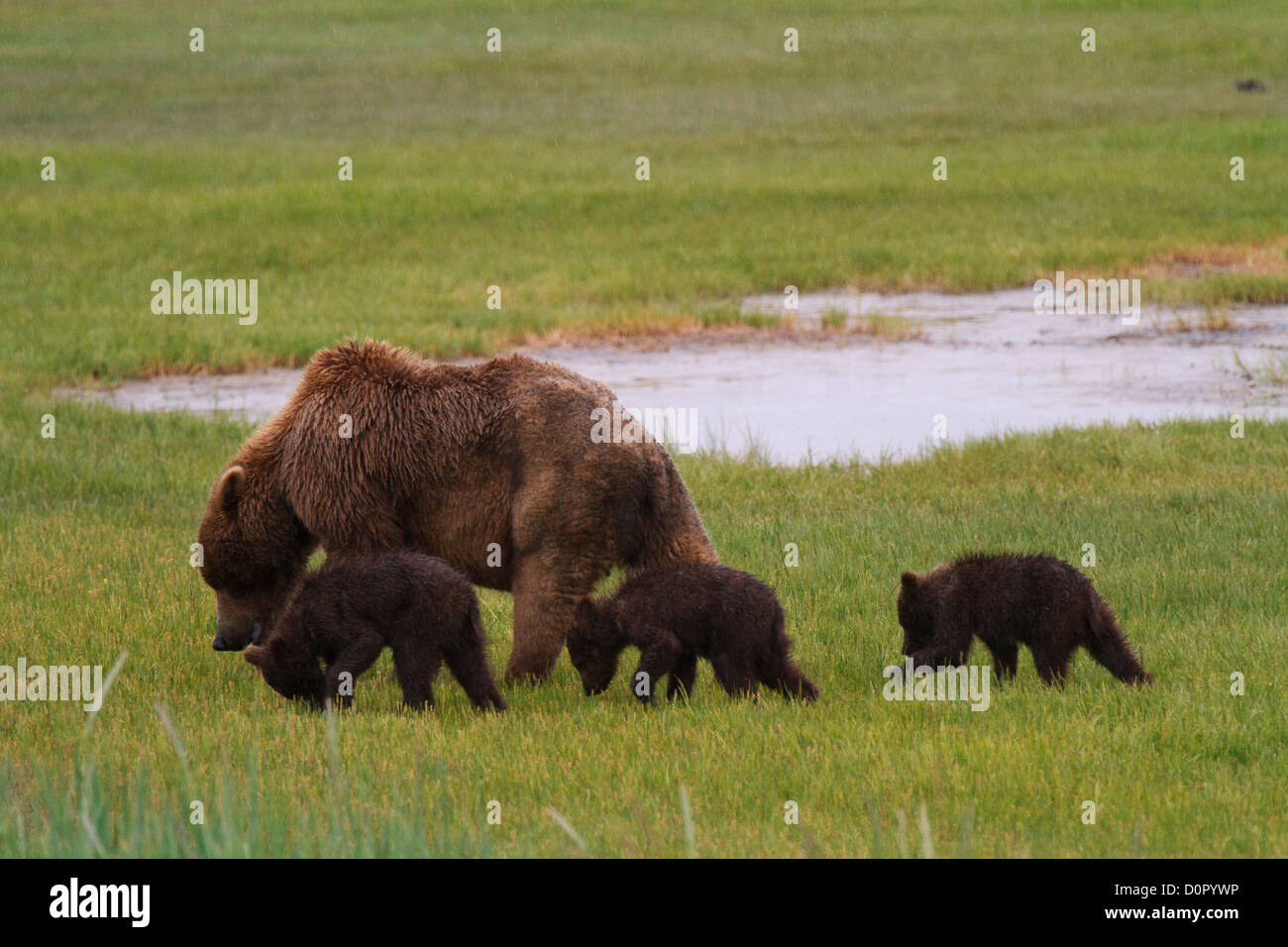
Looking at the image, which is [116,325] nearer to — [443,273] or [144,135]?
[443,273]

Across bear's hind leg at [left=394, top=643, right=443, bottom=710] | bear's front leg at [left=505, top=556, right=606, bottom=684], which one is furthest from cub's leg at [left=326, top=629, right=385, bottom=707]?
bear's front leg at [left=505, top=556, right=606, bottom=684]

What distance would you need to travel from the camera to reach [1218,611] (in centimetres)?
943

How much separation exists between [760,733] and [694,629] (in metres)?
1.02

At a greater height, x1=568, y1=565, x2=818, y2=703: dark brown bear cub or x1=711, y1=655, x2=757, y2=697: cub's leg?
x1=568, y1=565, x2=818, y2=703: dark brown bear cub

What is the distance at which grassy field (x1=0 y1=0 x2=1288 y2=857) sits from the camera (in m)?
6.27

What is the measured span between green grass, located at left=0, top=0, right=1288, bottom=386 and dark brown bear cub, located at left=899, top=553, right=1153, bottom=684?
13875mm

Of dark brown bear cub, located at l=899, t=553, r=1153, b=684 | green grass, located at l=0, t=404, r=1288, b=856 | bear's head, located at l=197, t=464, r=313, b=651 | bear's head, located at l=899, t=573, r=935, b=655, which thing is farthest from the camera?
bear's head, located at l=197, t=464, r=313, b=651

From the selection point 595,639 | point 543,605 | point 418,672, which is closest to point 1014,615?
point 595,639

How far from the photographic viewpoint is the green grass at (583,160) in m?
25.4

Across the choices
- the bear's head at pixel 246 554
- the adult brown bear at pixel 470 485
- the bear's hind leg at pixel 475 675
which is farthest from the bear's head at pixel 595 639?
the bear's head at pixel 246 554

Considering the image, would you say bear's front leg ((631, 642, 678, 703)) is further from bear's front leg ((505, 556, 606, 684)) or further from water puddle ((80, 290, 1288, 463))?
water puddle ((80, 290, 1288, 463))

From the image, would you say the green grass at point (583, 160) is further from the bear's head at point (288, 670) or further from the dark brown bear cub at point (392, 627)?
the dark brown bear cub at point (392, 627)

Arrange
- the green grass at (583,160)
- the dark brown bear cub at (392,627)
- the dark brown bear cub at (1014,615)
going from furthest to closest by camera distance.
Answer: the green grass at (583,160) → the dark brown bear cub at (1014,615) → the dark brown bear cub at (392,627)

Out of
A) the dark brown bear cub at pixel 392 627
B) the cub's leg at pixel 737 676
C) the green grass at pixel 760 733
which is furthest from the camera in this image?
the cub's leg at pixel 737 676
